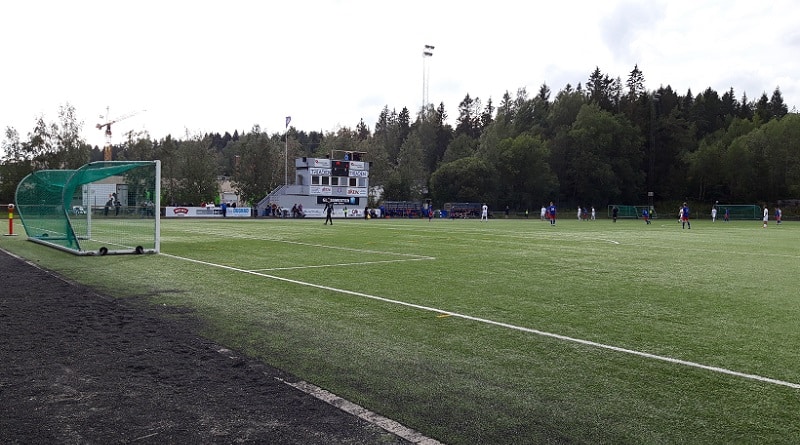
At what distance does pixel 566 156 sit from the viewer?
328 ft

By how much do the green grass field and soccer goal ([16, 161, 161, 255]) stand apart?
314cm

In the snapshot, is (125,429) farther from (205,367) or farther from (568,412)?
(568,412)

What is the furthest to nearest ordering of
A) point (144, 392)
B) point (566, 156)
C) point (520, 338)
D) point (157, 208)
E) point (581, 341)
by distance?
point (566, 156), point (157, 208), point (520, 338), point (581, 341), point (144, 392)

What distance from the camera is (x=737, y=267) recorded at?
571 inches

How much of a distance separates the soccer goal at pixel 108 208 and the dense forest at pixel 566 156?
185ft

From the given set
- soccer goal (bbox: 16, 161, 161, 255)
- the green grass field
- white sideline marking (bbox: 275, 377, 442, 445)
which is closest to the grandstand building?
soccer goal (bbox: 16, 161, 161, 255)

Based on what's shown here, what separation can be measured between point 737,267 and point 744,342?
9.45 m

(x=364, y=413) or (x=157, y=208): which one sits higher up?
(x=157, y=208)

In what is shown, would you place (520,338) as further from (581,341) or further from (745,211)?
(745,211)

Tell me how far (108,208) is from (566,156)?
300ft

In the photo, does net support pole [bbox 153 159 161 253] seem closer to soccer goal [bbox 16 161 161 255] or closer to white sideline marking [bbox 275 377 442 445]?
soccer goal [bbox 16 161 161 255]

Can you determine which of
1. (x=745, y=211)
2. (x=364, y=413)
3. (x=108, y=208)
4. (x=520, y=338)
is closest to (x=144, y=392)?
(x=364, y=413)

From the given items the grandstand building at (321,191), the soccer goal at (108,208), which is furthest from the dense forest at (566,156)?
the soccer goal at (108,208)

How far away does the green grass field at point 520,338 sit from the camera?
4.11 m
